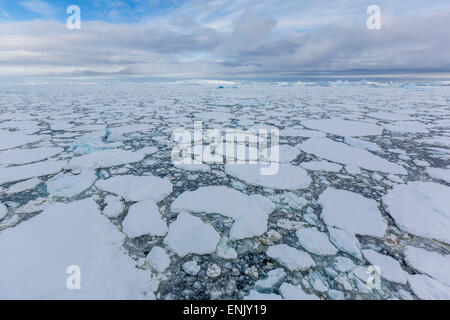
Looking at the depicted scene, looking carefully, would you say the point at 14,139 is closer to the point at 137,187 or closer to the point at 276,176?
the point at 137,187

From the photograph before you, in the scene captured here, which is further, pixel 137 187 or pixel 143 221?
pixel 137 187

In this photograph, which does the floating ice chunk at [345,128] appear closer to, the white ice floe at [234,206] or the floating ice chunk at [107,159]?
the white ice floe at [234,206]

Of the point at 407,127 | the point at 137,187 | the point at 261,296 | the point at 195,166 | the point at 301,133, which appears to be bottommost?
the point at 261,296

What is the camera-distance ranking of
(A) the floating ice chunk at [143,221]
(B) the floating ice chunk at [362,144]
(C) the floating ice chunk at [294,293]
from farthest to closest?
1. (B) the floating ice chunk at [362,144]
2. (A) the floating ice chunk at [143,221]
3. (C) the floating ice chunk at [294,293]

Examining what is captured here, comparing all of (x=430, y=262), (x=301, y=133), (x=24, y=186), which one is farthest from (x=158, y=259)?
(x=301, y=133)

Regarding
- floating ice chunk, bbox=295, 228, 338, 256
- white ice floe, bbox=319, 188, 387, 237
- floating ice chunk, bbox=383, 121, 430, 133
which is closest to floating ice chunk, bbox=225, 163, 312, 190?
white ice floe, bbox=319, 188, 387, 237

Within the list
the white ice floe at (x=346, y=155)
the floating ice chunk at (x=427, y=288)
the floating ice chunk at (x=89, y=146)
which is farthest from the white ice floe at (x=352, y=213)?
the floating ice chunk at (x=89, y=146)

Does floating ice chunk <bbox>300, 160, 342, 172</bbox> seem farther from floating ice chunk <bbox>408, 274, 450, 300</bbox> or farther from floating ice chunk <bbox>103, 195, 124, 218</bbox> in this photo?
floating ice chunk <bbox>103, 195, 124, 218</bbox>
